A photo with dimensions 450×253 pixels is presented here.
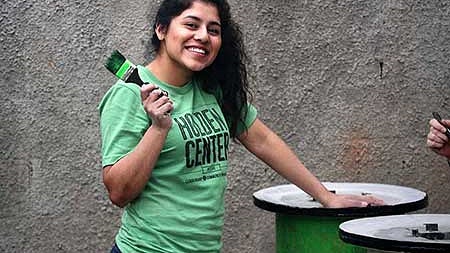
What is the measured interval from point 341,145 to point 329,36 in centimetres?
52

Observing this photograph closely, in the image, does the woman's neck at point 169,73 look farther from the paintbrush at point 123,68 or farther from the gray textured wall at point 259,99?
the gray textured wall at point 259,99

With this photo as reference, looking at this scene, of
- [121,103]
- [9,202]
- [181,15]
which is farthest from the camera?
[9,202]

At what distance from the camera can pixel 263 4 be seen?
4266 millimetres

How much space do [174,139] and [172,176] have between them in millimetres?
110

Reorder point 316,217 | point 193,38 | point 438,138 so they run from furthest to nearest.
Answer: point 316,217, point 438,138, point 193,38

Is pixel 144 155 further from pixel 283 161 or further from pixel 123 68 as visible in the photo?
pixel 283 161

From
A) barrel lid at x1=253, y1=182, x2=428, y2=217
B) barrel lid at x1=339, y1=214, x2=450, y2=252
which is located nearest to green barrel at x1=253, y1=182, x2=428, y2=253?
barrel lid at x1=253, y1=182, x2=428, y2=217

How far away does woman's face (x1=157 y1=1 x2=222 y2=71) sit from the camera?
2.77m

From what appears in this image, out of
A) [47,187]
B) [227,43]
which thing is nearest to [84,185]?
[47,187]

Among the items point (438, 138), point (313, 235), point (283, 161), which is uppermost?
point (438, 138)

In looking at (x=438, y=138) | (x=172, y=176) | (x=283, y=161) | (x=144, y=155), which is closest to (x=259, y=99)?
(x=283, y=161)

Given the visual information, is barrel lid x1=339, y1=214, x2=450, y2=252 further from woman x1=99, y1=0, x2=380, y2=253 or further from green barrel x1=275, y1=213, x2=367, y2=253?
A: woman x1=99, y1=0, x2=380, y2=253

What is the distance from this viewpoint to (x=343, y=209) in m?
3.04

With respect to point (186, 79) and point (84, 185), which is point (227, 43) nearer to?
point (186, 79)
